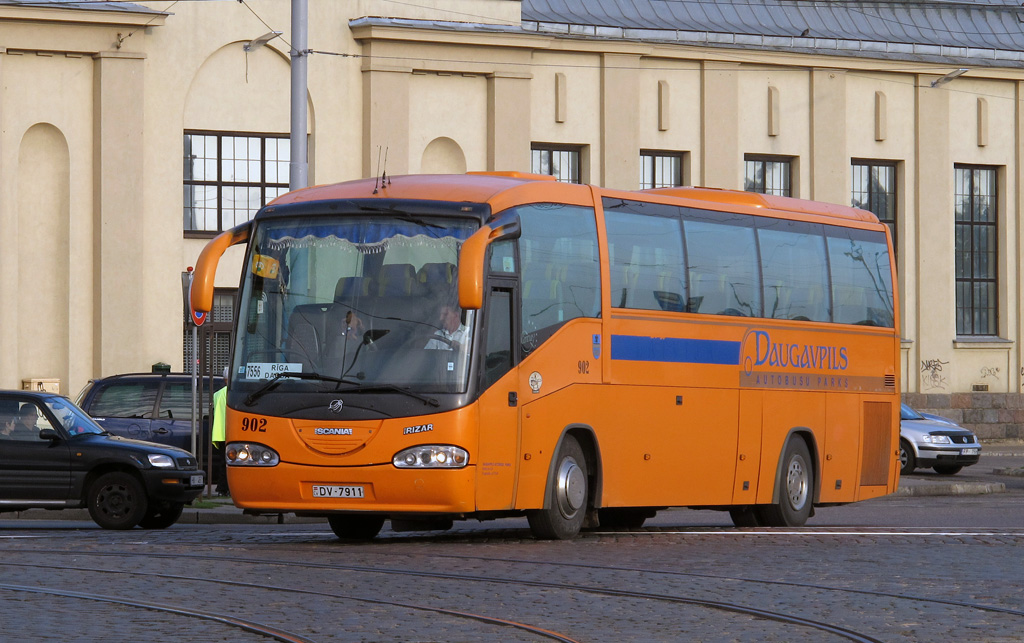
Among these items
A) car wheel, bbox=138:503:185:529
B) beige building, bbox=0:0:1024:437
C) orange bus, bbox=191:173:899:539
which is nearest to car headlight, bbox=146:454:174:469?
car wheel, bbox=138:503:185:529

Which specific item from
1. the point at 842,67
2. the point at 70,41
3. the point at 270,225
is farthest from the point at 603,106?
the point at 270,225

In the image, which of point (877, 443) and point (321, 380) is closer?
point (321, 380)

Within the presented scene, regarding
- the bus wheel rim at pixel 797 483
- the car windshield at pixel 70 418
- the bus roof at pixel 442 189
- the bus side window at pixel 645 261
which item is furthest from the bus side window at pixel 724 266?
the car windshield at pixel 70 418

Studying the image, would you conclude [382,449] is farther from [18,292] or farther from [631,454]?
[18,292]

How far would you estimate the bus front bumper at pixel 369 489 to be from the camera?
13.6m

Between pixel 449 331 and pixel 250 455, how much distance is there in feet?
6.62

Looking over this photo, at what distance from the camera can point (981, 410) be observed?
4125 centimetres

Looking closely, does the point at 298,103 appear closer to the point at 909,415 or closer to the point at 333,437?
the point at 333,437

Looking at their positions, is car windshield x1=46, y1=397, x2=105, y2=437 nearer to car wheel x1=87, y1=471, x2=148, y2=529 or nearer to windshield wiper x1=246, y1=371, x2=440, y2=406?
car wheel x1=87, y1=471, x2=148, y2=529

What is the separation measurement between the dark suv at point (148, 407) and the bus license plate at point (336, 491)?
8.78 meters

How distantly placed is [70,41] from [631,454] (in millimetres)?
20960

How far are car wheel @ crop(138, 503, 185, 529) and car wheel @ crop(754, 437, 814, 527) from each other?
6.44 metres

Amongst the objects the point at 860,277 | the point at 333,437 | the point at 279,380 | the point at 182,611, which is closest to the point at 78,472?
the point at 279,380

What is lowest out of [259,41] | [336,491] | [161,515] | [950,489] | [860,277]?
[950,489]
